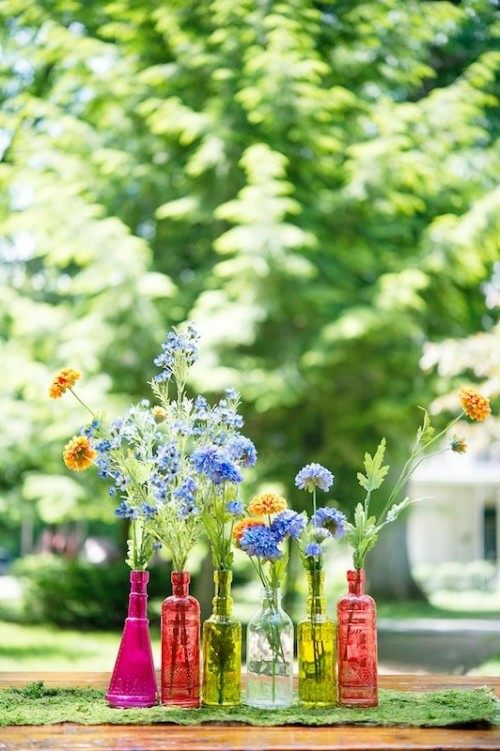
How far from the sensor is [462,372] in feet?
20.2

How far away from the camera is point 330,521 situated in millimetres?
1646

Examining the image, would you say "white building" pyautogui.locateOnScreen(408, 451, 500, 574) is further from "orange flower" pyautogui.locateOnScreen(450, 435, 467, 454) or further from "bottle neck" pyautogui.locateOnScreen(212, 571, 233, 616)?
"bottle neck" pyautogui.locateOnScreen(212, 571, 233, 616)

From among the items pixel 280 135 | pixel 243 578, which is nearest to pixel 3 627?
pixel 243 578

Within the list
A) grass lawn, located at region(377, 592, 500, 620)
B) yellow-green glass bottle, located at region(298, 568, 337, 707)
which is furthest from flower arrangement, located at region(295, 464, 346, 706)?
grass lawn, located at region(377, 592, 500, 620)

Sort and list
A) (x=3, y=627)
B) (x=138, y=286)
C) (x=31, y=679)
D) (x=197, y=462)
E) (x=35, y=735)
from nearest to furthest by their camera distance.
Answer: (x=35, y=735), (x=197, y=462), (x=31, y=679), (x=138, y=286), (x=3, y=627)

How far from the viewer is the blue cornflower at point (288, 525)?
160 cm

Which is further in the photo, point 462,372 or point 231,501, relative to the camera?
point 462,372

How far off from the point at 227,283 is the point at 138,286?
0.44 metres

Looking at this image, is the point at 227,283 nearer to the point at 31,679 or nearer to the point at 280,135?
the point at 280,135

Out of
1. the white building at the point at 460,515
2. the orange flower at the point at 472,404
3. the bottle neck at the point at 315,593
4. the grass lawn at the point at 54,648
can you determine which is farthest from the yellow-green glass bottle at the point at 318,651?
the white building at the point at 460,515

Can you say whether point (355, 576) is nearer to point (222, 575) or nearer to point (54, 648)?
point (222, 575)

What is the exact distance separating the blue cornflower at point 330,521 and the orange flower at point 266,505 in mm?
54

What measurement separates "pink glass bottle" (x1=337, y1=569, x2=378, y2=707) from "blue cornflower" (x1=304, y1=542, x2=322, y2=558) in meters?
0.09

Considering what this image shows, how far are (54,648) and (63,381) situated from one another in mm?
5317
